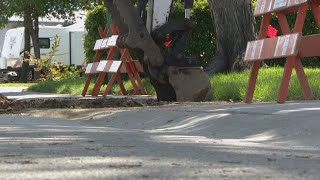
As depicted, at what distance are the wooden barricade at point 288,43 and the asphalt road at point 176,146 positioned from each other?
869 millimetres

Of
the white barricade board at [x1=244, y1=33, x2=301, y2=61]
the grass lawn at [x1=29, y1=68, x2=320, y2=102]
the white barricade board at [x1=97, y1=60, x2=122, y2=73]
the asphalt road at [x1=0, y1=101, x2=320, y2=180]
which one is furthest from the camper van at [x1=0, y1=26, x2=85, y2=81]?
the asphalt road at [x1=0, y1=101, x2=320, y2=180]

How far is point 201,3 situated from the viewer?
2298 cm

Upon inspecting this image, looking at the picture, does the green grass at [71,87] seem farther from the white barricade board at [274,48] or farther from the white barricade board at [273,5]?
the white barricade board at [273,5]

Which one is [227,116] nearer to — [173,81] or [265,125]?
[265,125]

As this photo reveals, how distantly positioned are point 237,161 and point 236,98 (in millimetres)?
8359

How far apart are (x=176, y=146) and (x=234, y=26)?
456 inches

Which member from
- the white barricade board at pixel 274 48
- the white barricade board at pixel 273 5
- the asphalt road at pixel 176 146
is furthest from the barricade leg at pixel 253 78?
the asphalt road at pixel 176 146

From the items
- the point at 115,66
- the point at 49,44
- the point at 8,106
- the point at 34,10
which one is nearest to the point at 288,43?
the point at 8,106

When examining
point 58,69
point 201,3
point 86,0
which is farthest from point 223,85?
point 86,0

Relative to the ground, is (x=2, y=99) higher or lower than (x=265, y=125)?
lower

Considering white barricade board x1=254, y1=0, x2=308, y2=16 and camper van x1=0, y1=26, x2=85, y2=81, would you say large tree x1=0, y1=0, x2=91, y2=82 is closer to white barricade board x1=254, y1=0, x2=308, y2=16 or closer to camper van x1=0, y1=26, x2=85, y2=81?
camper van x1=0, y1=26, x2=85, y2=81

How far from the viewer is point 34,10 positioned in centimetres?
3897

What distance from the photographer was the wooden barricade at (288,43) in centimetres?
1077

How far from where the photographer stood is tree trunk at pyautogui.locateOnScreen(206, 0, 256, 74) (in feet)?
60.7
